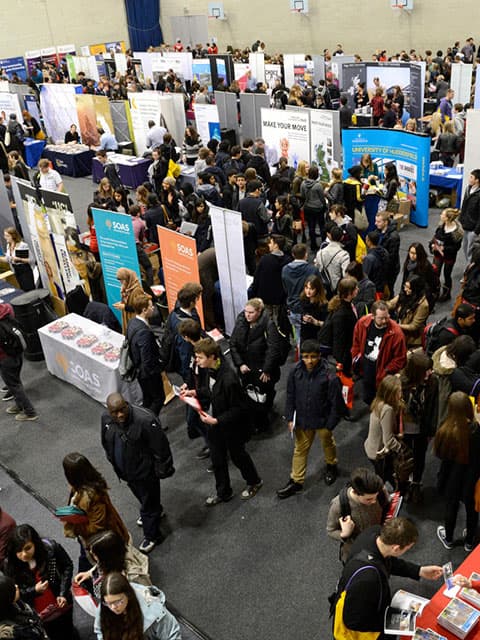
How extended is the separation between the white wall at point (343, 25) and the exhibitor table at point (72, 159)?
1160cm

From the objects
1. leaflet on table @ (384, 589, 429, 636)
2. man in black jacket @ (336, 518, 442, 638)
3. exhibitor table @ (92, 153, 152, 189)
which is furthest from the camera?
exhibitor table @ (92, 153, 152, 189)

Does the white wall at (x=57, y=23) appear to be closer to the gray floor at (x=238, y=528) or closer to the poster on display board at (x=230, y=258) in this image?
the poster on display board at (x=230, y=258)

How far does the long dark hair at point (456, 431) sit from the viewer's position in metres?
3.26

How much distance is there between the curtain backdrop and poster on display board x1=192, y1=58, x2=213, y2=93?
11.0 m

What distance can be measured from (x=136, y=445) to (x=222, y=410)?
2.07 ft

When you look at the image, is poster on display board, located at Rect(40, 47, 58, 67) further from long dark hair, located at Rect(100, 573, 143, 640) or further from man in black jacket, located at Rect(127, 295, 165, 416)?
long dark hair, located at Rect(100, 573, 143, 640)

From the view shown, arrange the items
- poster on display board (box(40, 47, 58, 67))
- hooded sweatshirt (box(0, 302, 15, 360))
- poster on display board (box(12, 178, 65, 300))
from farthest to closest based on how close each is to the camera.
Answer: poster on display board (box(40, 47, 58, 67))
poster on display board (box(12, 178, 65, 300))
hooded sweatshirt (box(0, 302, 15, 360))

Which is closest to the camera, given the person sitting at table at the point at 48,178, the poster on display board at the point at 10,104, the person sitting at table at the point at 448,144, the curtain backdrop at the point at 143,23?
the person sitting at table at the point at 48,178

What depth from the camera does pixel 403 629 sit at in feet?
8.48

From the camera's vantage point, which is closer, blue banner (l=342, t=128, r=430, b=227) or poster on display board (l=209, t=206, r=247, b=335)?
poster on display board (l=209, t=206, r=247, b=335)

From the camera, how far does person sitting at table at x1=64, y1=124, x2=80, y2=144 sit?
14164 mm

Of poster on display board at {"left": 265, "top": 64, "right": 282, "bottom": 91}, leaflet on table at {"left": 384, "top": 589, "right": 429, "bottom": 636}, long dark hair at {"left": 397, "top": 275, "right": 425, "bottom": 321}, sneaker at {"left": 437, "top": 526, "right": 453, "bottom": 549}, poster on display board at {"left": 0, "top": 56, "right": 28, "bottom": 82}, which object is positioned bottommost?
sneaker at {"left": 437, "top": 526, "right": 453, "bottom": 549}

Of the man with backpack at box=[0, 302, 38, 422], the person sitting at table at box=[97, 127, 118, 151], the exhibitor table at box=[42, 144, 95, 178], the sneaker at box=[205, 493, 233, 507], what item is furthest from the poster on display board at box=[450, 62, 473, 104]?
the sneaker at box=[205, 493, 233, 507]

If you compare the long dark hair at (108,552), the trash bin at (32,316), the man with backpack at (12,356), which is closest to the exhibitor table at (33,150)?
the trash bin at (32,316)
